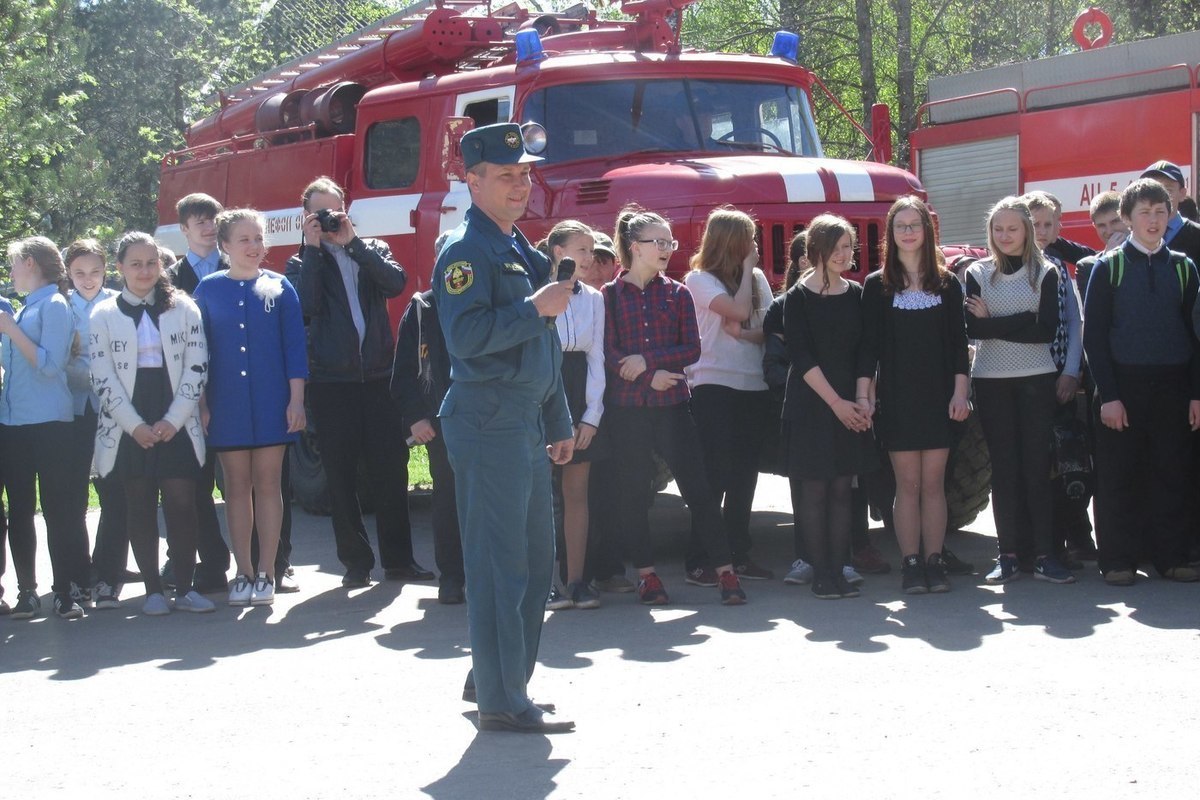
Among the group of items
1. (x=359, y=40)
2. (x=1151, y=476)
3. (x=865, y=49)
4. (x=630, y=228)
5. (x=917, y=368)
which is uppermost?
(x=865, y=49)

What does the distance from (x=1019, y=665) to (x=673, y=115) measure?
195 inches

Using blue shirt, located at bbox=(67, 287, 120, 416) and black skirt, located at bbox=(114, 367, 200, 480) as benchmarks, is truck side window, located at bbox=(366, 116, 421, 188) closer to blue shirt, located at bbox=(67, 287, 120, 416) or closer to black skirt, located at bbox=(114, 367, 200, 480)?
blue shirt, located at bbox=(67, 287, 120, 416)

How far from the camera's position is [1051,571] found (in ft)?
24.6

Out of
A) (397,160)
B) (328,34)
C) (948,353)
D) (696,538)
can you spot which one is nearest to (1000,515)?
(948,353)

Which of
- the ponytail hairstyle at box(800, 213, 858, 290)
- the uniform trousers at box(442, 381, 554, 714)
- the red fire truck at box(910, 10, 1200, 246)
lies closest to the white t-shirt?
the ponytail hairstyle at box(800, 213, 858, 290)

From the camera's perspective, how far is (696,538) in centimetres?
783

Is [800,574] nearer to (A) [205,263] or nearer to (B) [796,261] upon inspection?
(B) [796,261]

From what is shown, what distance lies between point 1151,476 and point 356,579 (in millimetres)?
4070

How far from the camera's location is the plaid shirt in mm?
7457

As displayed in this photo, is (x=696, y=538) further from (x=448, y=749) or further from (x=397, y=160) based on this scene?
(x=397, y=160)

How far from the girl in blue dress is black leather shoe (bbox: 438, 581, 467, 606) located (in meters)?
0.90

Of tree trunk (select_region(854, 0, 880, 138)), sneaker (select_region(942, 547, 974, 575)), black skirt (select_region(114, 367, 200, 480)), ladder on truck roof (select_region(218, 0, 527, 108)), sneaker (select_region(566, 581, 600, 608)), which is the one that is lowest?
sneaker (select_region(942, 547, 974, 575))

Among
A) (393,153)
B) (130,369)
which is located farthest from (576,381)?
(393,153)

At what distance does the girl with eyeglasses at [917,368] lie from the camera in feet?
24.4
